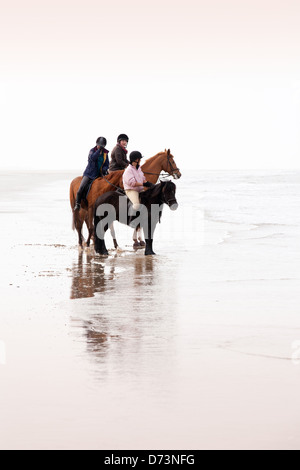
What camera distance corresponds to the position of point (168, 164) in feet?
57.6

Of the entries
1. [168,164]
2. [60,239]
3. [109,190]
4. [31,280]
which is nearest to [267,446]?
[31,280]

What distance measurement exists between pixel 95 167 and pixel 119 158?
1.10 m

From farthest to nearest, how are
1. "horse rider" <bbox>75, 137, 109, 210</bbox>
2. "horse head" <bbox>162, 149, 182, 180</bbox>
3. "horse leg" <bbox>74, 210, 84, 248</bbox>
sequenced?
"horse head" <bbox>162, 149, 182, 180</bbox> < "horse leg" <bbox>74, 210, 84, 248</bbox> < "horse rider" <bbox>75, 137, 109, 210</bbox>

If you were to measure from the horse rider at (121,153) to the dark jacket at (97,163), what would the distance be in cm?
89

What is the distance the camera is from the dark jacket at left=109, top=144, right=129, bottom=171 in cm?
1764

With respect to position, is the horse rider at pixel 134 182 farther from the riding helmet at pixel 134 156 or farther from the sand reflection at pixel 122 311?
the sand reflection at pixel 122 311

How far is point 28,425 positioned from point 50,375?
4.02 ft

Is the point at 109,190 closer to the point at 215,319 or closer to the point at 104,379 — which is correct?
the point at 215,319

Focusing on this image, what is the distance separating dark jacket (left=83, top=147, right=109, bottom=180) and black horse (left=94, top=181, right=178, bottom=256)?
0.58m

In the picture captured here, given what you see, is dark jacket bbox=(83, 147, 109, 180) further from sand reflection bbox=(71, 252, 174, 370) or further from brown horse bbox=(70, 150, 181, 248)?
sand reflection bbox=(71, 252, 174, 370)

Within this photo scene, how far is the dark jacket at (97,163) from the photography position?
16.5 metres

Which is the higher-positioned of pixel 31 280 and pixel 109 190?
pixel 109 190

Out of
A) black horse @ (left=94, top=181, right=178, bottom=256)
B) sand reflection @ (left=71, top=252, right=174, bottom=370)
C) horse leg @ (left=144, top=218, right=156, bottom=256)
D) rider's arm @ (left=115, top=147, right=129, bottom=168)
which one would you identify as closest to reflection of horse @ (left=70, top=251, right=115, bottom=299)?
sand reflection @ (left=71, top=252, right=174, bottom=370)
